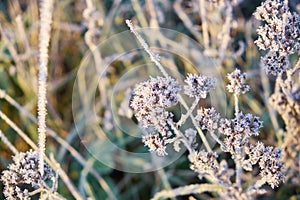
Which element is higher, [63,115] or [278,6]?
[63,115]

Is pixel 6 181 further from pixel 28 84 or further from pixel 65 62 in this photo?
pixel 65 62

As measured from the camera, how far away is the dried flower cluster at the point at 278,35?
85cm

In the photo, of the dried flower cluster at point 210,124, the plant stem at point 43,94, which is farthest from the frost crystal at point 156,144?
the plant stem at point 43,94

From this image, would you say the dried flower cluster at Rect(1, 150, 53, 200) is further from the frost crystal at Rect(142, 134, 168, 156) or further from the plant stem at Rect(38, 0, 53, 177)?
the frost crystal at Rect(142, 134, 168, 156)

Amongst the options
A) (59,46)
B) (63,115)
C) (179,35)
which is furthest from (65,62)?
(179,35)

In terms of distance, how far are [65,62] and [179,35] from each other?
40 cm

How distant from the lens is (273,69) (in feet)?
2.84

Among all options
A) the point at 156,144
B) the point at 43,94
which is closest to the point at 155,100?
the point at 156,144

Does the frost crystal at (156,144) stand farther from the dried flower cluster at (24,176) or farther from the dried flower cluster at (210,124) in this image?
the dried flower cluster at (24,176)

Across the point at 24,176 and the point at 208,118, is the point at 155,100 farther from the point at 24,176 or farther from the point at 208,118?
the point at 24,176

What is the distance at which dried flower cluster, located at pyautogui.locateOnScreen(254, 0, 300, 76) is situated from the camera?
2.79 feet

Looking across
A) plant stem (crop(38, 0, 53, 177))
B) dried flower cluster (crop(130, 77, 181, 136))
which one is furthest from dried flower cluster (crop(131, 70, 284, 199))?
plant stem (crop(38, 0, 53, 177))

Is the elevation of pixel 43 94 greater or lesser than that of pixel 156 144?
greater

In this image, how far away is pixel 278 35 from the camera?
33.7 inches
